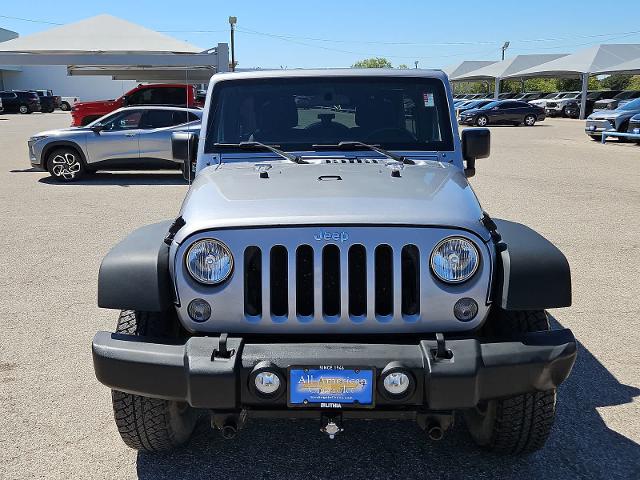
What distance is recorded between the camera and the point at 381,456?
3244 mm

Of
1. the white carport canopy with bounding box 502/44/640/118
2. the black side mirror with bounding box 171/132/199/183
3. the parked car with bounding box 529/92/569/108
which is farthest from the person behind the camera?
the parked car with bounding box 529/92/569/108

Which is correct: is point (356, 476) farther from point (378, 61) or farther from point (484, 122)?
point (378, 61)

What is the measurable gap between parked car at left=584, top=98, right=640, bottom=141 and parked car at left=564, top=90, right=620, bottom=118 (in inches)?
641

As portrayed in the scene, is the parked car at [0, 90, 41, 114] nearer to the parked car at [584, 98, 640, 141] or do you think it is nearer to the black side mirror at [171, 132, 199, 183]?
the parked car at [584, 98, 640, 141]

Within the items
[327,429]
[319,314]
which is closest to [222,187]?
[319,314]

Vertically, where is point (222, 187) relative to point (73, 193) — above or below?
above

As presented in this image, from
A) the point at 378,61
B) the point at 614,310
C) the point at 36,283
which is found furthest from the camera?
the point at 378,61

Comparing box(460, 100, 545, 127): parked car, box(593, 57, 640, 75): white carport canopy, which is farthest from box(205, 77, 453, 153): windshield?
box(593, 57, 640, 75): white carport canopy

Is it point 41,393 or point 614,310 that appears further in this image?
point 614,310

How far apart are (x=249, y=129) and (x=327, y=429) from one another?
2.04 metres

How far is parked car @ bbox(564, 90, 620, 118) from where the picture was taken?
38531mm

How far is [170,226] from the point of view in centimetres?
316

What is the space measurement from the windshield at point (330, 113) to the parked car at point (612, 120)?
19.7m

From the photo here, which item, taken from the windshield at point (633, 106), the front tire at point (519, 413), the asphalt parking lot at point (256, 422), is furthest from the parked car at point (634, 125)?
the front tire at point (519, 413)
